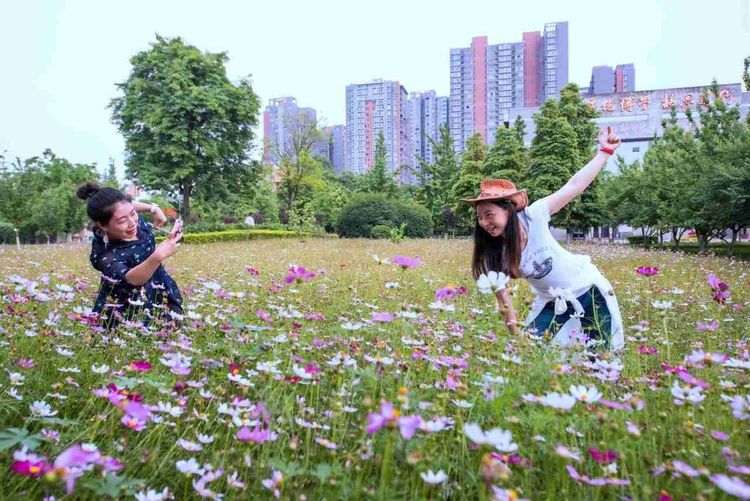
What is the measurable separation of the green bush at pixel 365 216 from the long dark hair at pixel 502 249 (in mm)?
19132

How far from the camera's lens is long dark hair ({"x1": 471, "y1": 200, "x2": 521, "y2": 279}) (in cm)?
264

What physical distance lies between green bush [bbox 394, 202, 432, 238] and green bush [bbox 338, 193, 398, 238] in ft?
1.73

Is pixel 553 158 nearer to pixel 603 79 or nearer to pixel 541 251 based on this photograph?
pixel 541 251

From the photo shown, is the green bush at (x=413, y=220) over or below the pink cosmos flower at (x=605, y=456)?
over

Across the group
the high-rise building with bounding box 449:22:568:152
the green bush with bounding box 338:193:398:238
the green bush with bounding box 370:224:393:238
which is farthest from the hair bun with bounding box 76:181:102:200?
the high-rise building with bounding box 449:22:568:152

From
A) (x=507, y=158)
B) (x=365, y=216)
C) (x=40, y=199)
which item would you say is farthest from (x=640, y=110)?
(x=40, y=199)

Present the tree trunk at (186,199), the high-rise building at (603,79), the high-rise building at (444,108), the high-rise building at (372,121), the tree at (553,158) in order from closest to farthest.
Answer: the tree at (553,158)
the tree trunk at (186,199)
the high-rise building at (372,121)
the high-rise building at (603,79)
the high-rise building at (444,108)

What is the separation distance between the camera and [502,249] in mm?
2732

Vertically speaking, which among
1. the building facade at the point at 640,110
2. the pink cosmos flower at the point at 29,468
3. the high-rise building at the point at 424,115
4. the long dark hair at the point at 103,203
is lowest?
the pink cosmos flower at the point at 29,468

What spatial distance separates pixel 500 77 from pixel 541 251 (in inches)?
2945

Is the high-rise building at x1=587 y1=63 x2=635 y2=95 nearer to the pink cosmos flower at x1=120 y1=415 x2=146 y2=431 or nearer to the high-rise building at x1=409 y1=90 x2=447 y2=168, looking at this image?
the high-rise building at x1=409 y1=90 x2=447 y2=168

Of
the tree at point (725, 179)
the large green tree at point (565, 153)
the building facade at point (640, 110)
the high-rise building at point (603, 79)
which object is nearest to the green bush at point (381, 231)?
the large green tree at point (565, 153)

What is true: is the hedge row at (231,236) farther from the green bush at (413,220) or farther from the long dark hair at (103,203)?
the long dark hair at (103,203)

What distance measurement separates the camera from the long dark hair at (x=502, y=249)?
104 inches
